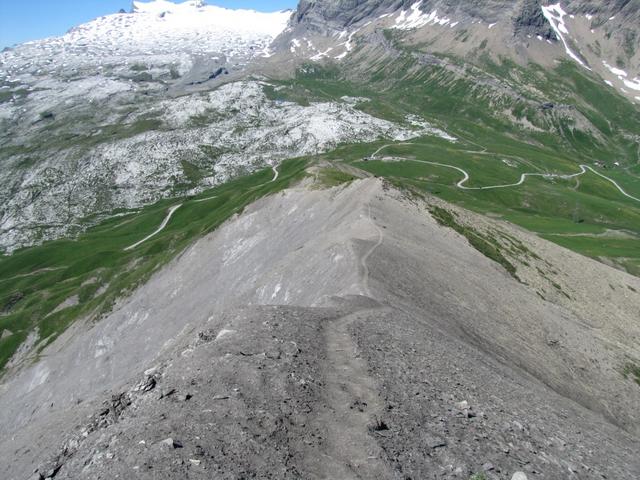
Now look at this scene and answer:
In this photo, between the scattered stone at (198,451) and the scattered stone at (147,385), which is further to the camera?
the scattered stone at (147,385)

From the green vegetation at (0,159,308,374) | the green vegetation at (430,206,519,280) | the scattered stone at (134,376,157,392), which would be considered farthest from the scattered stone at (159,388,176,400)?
the green vegetation at (0,159,308,374)

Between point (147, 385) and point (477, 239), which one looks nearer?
point (147, 385)

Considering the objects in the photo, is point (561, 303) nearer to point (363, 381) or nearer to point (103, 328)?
point (363, 381)

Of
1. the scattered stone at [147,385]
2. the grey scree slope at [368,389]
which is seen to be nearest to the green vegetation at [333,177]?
the grey scree slope at [368,389]

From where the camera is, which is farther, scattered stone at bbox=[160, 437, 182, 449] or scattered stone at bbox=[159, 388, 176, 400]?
scattered stone at bbox=[159, 388, 176, 400]

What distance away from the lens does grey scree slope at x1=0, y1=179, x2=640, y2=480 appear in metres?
21.1

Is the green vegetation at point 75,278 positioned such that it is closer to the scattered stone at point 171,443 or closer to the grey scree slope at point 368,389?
the grey scree slope at point 368,389

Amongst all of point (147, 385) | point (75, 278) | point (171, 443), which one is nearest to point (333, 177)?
point (147, 385)

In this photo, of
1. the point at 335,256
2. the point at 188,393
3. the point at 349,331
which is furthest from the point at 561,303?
the point at 188,393

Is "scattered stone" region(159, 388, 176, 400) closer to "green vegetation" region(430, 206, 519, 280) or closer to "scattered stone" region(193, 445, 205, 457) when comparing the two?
"scattered stone" region(193, 445, 205, 457)

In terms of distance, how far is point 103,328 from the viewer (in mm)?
96125

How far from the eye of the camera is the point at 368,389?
27031mm

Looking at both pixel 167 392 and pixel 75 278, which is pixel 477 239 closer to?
pixel 167 392

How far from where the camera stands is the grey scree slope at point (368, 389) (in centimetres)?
2109
